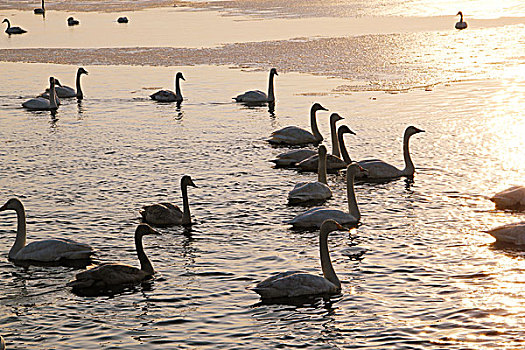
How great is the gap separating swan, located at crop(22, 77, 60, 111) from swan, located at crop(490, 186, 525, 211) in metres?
17.1

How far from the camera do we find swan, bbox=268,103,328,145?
74.5ft

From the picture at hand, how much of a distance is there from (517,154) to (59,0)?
79.8 m

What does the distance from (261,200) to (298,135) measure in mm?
6175

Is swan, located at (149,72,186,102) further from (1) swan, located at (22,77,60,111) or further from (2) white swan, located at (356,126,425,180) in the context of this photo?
(2) white swan, located at (356,126,425,180)

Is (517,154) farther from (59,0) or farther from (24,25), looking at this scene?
(59,0)

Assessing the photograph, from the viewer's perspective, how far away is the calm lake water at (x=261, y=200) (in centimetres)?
1120

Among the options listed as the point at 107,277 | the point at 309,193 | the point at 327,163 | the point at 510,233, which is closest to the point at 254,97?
the point at 327,163

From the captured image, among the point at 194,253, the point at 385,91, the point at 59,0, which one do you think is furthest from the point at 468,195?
the point at 59,0

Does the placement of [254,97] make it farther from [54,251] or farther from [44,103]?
[54,251]

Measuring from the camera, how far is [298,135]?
905 inches

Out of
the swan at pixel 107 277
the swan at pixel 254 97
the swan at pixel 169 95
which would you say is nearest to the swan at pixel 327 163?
the swan at pixel 107 277

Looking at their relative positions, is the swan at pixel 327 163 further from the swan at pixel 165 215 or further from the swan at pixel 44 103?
Result: the swan at pixel 44 103

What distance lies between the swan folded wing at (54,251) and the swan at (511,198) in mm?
7296

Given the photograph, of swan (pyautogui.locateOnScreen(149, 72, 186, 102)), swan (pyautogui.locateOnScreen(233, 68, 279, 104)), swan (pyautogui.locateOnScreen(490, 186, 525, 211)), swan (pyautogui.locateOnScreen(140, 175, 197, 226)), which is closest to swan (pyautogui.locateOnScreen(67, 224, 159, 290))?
swan (pyautogui.locateOnScreen(140, 175, 197, 226))
